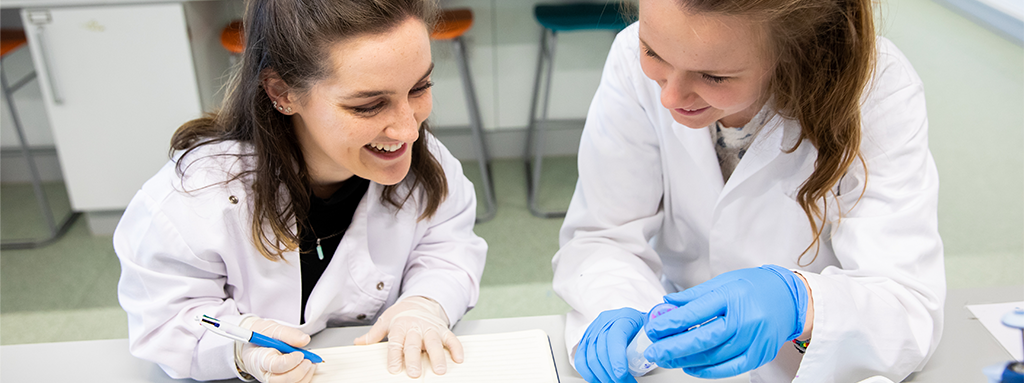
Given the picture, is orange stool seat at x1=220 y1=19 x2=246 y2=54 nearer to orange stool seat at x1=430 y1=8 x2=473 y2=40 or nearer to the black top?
orange stool seat at x1=430 y1=8 x2=473 y2=40

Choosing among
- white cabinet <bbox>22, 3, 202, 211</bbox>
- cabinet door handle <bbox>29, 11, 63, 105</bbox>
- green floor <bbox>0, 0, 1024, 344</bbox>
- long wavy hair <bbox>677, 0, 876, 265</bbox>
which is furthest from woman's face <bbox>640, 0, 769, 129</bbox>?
cabinet door handle <bbox>29, 11, 63, 105</bbox>

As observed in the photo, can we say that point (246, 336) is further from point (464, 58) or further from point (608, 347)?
point (464, 58)

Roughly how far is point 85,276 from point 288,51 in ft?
6.03

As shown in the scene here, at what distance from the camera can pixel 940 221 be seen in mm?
2441

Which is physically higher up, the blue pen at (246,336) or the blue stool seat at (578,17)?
the blue pen at (246,336)

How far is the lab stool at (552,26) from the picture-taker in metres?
2.41

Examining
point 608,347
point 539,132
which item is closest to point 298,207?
point 608,347

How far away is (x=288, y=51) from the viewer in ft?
2.97

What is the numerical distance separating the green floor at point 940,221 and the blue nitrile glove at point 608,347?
4.02ft

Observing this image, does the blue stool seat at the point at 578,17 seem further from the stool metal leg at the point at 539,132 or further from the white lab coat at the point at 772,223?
the white lab coat at the point at 772,223

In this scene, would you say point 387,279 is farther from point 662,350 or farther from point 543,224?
point 543,224

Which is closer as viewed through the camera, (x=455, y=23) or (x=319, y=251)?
(x=319, y=251)

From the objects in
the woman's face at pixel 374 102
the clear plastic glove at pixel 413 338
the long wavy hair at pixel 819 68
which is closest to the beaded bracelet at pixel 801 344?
the long wavy hair at pixel 819 68

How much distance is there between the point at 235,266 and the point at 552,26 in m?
1.66
